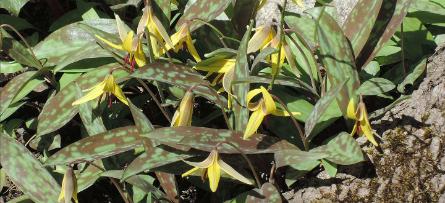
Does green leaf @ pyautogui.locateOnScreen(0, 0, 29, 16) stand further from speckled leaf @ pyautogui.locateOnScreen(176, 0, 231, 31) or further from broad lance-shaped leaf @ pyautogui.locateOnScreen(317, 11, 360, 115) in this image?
Answer: broad lance-shaped leaf @ pyautogui.locateOnScreen(317, 11, 360, 115)

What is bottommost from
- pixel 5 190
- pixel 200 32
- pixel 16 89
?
pixel 5 190

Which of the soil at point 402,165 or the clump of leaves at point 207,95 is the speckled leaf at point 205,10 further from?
the soil at point 402,165

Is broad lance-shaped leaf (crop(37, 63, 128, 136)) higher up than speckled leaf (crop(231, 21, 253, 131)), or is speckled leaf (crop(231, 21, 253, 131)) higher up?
speckled leaf (crop(231, 21, 253, 131))

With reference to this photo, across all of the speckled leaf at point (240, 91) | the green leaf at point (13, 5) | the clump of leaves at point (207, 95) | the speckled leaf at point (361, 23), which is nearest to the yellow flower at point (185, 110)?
the clump of leaves at point (207, 95)

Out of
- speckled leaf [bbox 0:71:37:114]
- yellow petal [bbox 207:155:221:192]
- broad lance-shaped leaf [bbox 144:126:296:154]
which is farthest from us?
speckled leaf [bbox 0:71:37:114]

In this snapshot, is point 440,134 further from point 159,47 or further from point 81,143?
point 81,143

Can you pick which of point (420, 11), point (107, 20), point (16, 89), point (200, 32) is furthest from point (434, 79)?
point (16, 89)

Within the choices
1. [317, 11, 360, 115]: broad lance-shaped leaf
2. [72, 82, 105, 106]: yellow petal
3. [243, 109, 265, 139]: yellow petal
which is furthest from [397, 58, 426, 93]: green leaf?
[72, 82, 105, 106]: yellow petal
